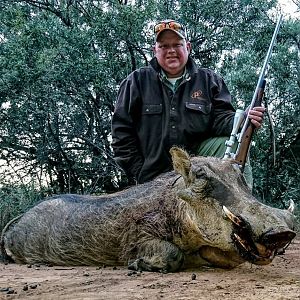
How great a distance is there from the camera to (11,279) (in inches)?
143

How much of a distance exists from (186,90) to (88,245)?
170 cm

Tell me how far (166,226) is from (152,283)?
29.4 inches

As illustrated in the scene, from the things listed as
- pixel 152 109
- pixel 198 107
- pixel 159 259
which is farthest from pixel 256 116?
pixel 159 259

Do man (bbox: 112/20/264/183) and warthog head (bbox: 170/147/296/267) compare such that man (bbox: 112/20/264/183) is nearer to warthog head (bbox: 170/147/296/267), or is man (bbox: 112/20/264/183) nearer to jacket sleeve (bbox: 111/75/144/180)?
jacket sleeve (bbox: 111/75/144/180)

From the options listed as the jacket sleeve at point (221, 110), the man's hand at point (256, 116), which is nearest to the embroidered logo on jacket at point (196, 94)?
the jacket sleeve at point (221, 110)

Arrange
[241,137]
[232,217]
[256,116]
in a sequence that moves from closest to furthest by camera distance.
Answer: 1. [232,217]
2. [241,137]
3. [256,116]

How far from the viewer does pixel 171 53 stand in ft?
17.5

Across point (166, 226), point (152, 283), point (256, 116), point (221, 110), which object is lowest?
point (152, 283)

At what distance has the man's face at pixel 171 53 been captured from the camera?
5309 mm

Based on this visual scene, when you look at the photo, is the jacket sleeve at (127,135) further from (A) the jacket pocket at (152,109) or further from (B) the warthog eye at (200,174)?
(B) the warthog eye at (200,174)

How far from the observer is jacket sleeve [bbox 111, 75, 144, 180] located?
540cm

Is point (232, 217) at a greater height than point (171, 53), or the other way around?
point (171, 53)

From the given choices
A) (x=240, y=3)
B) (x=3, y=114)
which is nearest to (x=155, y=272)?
(x=3, y=114)

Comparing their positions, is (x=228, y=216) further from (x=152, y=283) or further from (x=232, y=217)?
(x=152, y=283)
